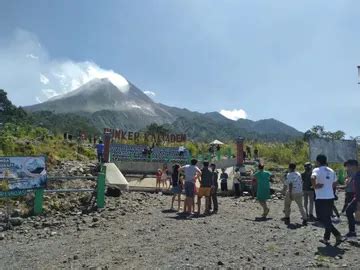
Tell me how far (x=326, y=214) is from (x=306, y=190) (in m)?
3.78

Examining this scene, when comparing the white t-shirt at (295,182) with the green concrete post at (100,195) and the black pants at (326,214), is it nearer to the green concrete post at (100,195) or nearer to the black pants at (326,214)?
the black pants at (326,214)

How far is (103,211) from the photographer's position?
12.8 meters

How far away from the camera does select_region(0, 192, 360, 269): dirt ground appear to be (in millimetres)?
7504

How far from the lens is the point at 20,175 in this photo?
12039 mm

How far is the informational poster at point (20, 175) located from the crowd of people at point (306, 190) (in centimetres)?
407

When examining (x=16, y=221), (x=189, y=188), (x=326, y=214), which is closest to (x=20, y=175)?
(x=16, y=221)

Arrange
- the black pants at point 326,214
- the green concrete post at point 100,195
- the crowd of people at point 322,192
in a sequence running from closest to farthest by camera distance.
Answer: the black pants at point 326,214, the crowd of people at point 322,192, the green concrete post at point 100,195

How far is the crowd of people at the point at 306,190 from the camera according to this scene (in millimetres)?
8461

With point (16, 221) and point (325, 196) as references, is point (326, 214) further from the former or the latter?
point (16, 221)

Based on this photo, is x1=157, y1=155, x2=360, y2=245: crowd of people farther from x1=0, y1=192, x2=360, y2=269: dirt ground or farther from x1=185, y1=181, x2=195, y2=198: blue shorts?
x1=0, y1=192, x2=360, y2=269: dirt ground

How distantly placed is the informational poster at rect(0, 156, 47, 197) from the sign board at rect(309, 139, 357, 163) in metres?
8.39

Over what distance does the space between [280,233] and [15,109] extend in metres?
72.3

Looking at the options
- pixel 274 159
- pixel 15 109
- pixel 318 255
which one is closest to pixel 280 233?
pixel 318 255

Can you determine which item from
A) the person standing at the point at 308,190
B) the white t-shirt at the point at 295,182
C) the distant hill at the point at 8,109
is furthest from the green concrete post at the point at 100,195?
the distant hill at the point at 8,109
